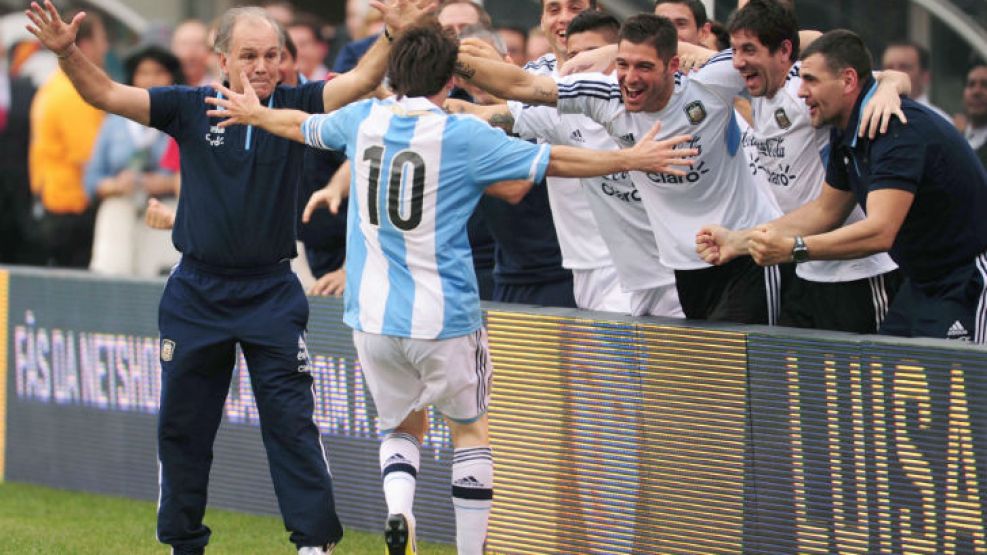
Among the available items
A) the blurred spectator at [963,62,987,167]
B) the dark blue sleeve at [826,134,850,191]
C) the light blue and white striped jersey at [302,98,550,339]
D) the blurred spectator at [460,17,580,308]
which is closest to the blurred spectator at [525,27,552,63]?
the blurred spectator at [460,17,580,308]

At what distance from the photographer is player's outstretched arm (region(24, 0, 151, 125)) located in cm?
695

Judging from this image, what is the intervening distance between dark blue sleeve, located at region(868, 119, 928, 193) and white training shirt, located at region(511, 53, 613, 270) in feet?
7.08

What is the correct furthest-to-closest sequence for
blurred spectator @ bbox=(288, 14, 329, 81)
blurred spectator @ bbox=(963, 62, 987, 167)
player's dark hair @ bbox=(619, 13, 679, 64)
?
blurred spectator @ bbox=(288, 14, 329, 81), blurred spectator @ bbox=(963, 62, 987, 167), player's dark hair @ bbox=(619, 13, 679, 64)

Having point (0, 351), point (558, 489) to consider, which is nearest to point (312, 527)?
point (558, 489)

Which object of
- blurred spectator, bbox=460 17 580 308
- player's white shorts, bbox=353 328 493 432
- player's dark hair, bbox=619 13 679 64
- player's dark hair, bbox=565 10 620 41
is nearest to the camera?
player's white shorts, bbox=353 328 493 432

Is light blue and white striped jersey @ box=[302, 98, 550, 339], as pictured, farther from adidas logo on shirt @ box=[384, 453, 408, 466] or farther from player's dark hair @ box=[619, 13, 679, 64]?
player's dark hair @ box=[619, 13, 679, 64]

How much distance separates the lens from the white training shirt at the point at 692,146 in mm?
7594

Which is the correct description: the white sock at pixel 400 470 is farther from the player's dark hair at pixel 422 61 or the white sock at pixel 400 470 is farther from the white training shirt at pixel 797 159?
the white training shirt at pixel 797 159

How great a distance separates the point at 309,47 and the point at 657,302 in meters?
4.88

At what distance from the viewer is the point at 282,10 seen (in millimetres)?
13484

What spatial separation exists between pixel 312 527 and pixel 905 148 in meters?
2.93

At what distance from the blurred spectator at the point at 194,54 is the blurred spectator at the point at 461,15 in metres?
3.46

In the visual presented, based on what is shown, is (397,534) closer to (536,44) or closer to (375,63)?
(375,63)

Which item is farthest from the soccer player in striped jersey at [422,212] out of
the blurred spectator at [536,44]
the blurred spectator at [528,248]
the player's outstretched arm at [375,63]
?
the blurred spectator at [536,44]
